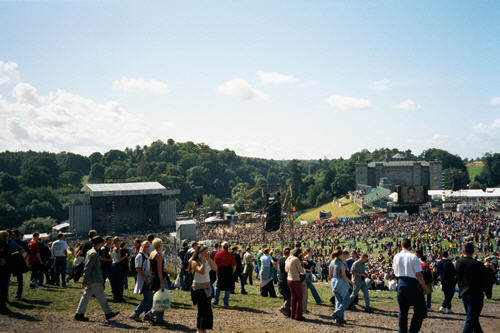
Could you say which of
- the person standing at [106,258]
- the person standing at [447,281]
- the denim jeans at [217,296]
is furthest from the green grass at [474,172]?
the person standing at [106,258]

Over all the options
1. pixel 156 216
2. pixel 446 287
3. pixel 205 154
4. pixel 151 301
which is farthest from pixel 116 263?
pixel 205 154

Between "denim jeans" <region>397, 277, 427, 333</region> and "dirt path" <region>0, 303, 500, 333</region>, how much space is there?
117 cm

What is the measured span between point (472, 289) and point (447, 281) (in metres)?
3.19

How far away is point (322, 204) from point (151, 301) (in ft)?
281

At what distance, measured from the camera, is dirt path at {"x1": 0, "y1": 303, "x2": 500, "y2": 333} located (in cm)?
672

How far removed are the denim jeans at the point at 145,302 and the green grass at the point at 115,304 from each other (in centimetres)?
86

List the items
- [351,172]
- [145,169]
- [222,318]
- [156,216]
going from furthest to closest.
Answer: [145,169], [351,172], [156,216], [222,318]

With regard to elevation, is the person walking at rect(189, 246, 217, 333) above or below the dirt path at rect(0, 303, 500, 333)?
above

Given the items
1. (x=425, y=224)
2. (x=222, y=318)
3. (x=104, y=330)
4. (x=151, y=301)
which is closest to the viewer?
(x=104, y=330)

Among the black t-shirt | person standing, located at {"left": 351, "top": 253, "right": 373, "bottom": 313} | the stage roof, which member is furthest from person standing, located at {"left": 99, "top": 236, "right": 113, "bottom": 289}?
the stage roof

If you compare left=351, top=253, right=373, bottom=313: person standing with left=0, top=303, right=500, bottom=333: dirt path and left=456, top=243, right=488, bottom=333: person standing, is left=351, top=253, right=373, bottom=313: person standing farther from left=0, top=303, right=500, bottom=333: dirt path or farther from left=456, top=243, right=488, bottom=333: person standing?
left=456, top=243, right=488, bottom=333: person standing

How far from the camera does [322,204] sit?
298 ft

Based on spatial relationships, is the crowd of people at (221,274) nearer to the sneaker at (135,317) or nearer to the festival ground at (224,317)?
the sneaker at (135,317)

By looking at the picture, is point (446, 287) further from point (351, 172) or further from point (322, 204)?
point (351, 172)
